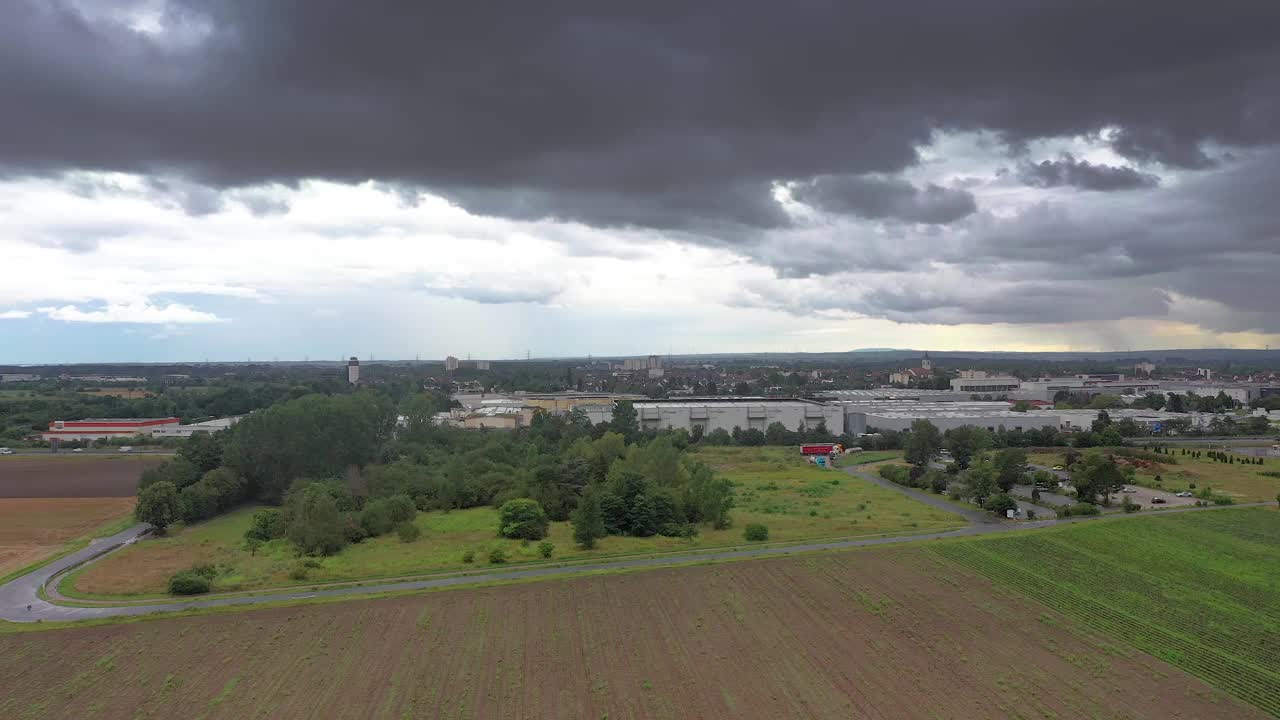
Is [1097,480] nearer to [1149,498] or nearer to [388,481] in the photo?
[1149,498]

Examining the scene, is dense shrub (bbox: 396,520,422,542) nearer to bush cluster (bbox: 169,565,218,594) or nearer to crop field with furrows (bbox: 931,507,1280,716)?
bush cluster (bbox: 169,565,218,594)

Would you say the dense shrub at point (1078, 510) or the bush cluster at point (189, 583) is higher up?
the bush cluster at point (189, 583)

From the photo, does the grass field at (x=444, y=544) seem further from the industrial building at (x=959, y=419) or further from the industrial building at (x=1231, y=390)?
the industrial building at (x=1231, y=390)

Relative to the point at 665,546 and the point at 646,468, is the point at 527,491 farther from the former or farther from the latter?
the point at 665,546

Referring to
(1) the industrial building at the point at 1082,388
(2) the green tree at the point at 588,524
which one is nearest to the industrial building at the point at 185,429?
(2) the green tree at the point at 588,524

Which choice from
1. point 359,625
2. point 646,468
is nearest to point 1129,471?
point 646,468

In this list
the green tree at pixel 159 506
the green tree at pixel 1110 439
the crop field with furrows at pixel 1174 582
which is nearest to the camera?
the crop field with furrows at pixel 1174 582

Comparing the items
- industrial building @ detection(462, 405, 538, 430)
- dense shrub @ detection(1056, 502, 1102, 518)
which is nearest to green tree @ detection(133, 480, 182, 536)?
industrial building @ detection(462, 405, 538, 430)

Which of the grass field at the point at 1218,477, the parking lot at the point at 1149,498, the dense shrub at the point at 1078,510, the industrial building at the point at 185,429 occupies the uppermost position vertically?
the industrial building at the point at 185,429
